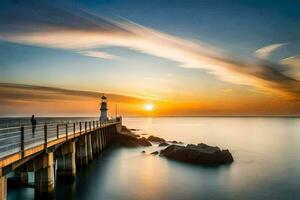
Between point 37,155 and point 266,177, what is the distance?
20.7m

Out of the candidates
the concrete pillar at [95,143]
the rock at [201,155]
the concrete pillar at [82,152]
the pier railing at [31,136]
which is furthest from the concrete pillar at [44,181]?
the concrete pillar at [95,143]

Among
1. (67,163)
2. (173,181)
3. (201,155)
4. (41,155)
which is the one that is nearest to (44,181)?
(41,155)

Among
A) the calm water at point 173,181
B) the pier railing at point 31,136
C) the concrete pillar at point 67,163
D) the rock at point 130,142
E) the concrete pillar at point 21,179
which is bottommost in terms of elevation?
the calm water at point 173,181

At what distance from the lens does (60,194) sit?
59.6ft

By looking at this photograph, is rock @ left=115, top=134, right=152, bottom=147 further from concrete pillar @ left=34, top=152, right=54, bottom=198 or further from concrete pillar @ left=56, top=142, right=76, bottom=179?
concrete pillar @ left=34, top=152, right=54, bottom=198

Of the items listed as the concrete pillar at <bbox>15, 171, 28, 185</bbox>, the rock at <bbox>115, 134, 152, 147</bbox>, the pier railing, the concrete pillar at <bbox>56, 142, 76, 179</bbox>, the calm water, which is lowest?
the calm water

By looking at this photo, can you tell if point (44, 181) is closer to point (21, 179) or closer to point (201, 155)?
point (21, 179)

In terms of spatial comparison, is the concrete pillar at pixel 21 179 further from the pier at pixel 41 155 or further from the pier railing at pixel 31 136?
the pier railing at pixel 31 136

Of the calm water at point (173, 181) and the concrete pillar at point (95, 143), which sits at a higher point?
the concrete pillar at point (95, 143)

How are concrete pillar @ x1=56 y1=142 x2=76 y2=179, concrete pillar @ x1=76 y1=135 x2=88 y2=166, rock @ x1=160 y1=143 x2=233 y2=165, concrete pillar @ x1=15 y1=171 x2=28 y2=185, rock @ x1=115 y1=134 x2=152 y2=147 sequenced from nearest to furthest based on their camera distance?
concrete pillar @ x1=15 y1=171 x2=28 y2=185 < concrete pillar @ x1=56 y1=142 x2=76 y2=179 < concrete pillar @ x1=76 y1=135 x2=88 y2=166 < rock @ x1=160 y1=143 x2=233 y2=165 < rock @ x1=115 y1=134 x2=152 y2=147

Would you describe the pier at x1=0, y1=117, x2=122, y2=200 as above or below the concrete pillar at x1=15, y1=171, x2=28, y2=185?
above

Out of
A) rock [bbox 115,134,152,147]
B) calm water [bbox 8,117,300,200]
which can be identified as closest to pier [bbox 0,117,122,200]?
calm water [bbox 8,117,300,200]

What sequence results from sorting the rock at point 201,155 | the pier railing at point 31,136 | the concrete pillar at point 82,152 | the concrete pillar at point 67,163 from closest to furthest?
1. the pier railing at point 31,136
2. the concrete pillar at point 67,163
3. the concrete pillar at point 82,152
4. the rock at point 201,155

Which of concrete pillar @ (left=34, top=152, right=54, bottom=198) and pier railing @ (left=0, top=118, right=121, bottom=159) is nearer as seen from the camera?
pier railing @ (left=0, top=118, right=121, bottom=159)
